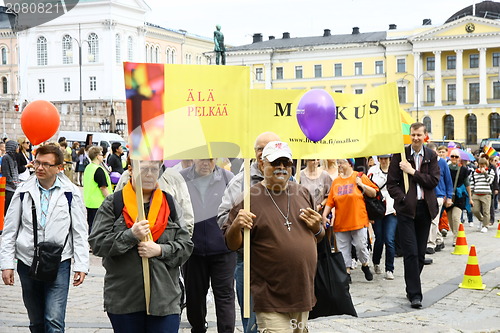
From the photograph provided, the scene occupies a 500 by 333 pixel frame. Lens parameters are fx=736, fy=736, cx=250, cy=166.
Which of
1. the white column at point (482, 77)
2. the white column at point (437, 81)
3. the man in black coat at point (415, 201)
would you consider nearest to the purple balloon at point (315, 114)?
the man in black coat at point (415, 201)

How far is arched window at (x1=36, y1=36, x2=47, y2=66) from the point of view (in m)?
85.3

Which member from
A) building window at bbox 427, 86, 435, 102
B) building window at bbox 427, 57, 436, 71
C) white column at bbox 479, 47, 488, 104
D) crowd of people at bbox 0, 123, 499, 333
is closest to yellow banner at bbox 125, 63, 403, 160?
crowd of people at bbox 0, 123, 499, 333

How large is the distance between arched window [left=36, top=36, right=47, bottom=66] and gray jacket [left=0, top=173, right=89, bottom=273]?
83.6 metres

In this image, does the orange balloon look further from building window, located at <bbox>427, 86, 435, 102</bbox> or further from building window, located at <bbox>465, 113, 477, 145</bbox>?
building window, located at <bbox>427, 86, 435, 102</bbox>

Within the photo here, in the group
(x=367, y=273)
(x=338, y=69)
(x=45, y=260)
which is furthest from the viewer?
(x=338, y=69)

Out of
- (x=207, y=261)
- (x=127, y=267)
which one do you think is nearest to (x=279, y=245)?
(x=127, y=267)

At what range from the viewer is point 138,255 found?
4.50m

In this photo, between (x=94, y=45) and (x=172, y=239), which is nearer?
(x=172, y=239)

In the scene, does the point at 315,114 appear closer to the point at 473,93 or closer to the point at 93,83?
the point at 473,93

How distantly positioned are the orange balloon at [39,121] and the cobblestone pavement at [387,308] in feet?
5.96

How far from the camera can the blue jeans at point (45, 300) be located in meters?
5.23

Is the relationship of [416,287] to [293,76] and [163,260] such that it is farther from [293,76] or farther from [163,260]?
[293,76]

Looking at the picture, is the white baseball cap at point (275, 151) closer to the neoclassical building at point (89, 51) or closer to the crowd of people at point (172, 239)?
the crowd of people at point (172, 239)

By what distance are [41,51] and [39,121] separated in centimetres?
8252
